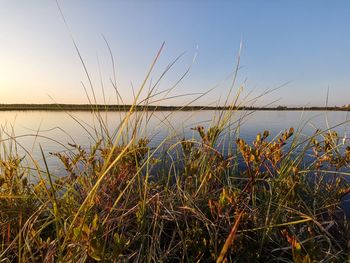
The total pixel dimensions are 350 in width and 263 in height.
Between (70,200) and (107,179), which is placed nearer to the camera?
(70,200)

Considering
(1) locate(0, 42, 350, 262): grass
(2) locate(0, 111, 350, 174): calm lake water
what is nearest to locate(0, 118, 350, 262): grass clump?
(1) locate(0, 42, 350, 262): grass

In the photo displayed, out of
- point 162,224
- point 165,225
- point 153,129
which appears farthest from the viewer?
point 153,129

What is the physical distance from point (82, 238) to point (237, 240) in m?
0.99

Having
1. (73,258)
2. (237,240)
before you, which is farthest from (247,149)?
(73,258)

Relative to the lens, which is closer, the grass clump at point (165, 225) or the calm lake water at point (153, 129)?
the grass clump at point (165, 225)

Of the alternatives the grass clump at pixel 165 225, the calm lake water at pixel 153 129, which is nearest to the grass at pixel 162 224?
the grass clump at pixel 165 225

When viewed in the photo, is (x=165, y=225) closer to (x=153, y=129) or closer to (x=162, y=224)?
(x=162, y=224)

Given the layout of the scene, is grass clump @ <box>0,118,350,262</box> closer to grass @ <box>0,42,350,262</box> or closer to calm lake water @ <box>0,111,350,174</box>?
grass @ <box>0,42,350,262</box>

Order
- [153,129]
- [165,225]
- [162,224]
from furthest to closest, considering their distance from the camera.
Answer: [153,129] < [165,225] < [162,224]

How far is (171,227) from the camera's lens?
215cm

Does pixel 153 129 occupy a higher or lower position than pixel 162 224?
higher

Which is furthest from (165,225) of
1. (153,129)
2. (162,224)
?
(153,129)

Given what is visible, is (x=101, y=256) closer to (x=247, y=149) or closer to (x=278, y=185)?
(x=247, y=149)

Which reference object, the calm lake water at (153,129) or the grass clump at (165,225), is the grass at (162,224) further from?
the calm lake water at (153,129)
